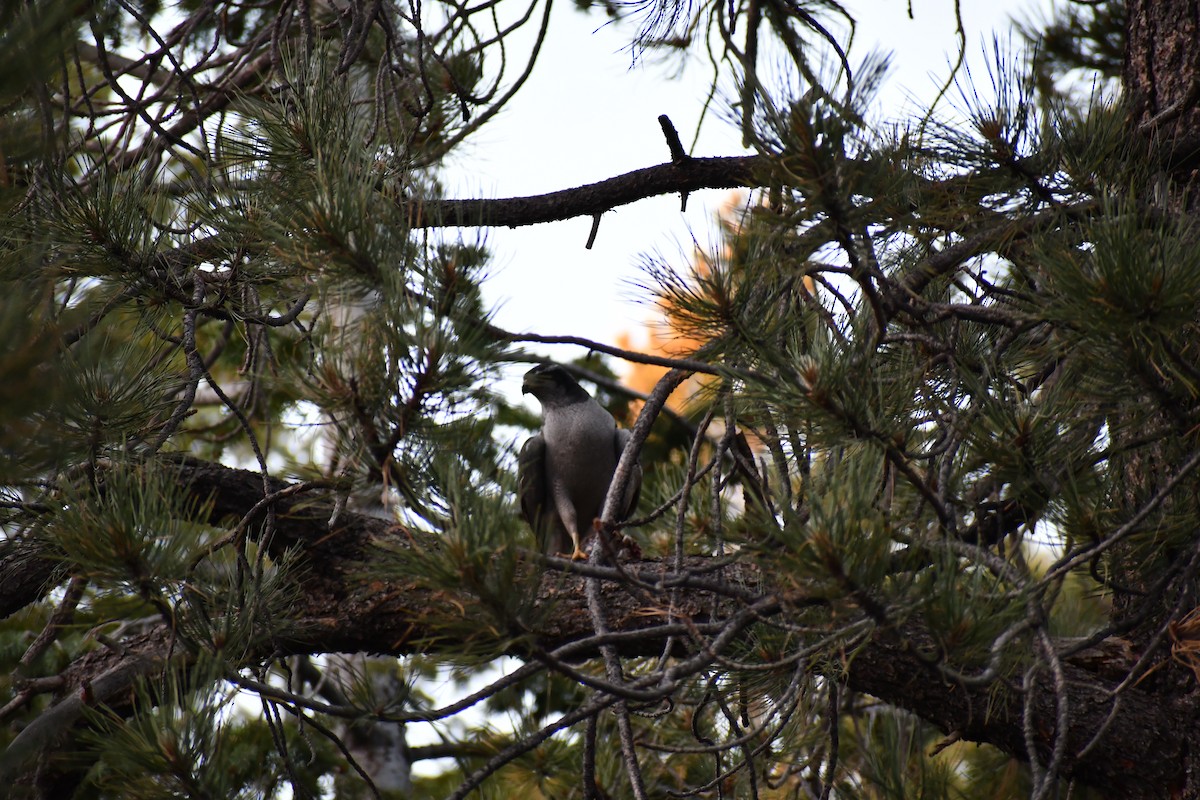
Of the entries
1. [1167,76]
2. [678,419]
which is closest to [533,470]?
[678,419]

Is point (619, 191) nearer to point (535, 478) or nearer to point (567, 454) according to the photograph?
point (567, 454)

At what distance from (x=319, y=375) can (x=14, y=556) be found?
5.75 ft

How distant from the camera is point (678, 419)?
3.55m

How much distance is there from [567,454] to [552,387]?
385mm

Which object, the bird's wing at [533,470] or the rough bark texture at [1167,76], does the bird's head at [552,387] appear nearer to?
→ the bird's wing at [533,470]

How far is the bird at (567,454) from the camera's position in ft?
14.8

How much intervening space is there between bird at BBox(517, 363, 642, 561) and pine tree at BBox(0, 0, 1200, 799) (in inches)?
42.1

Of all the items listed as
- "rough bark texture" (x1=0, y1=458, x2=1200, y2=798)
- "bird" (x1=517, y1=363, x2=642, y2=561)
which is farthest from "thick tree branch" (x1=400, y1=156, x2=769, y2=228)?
"bird" (x1=517, y1=363, x2=642, y2=561)

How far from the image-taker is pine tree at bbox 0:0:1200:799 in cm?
172

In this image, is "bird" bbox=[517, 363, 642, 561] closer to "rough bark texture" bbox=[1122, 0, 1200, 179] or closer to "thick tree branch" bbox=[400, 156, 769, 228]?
"thick tree branch" bbox=[400, 156, 769, 228]

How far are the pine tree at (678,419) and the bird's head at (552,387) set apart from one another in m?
1.33

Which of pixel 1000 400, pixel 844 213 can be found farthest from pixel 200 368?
pixel 1000 400

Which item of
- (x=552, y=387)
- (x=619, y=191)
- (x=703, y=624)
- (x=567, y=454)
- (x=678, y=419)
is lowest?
(x=703, y=624)

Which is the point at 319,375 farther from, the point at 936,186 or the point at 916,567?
the point at 936,186
